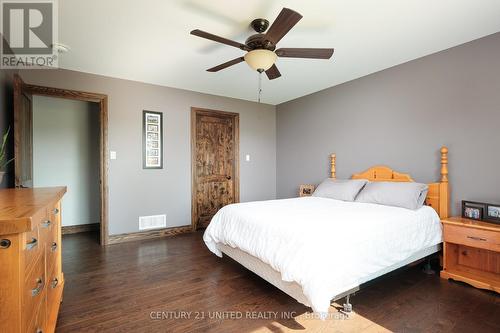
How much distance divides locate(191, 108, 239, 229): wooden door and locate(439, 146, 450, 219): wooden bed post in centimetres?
307

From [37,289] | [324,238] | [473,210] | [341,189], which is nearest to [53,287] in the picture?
[37,289]

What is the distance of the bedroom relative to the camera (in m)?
1.83

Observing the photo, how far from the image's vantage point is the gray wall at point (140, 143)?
Result: 360cm

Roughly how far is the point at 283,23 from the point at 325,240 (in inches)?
60.7

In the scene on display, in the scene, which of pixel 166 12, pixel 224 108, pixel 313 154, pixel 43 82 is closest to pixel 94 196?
pixel 43 82

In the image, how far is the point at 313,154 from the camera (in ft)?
14.6

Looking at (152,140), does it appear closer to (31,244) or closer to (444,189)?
(31,244)

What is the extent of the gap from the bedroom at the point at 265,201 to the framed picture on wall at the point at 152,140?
0.02 m

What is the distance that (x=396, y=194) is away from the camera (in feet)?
9.18

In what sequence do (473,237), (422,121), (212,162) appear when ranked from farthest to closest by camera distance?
(212,162)
(422,121)
(473,237)

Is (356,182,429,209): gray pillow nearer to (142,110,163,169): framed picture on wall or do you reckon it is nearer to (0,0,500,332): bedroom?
(0,0,500,332): bedroom

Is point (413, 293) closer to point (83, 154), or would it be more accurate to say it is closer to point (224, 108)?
point (224, 108)

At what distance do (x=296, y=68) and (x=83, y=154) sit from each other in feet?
12.5

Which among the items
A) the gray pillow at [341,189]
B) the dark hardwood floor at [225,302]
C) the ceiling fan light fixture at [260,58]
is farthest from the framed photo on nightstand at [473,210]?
the ceiling fan light fixture at [260,58]
